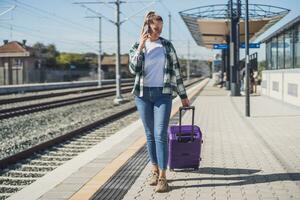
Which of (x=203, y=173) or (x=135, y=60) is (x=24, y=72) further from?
(x=135, y=60)

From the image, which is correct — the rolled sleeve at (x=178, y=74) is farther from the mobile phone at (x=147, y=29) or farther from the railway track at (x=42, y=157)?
the railway track at (x=42, y=157)

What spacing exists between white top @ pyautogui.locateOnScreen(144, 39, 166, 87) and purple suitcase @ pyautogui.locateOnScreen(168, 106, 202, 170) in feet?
2.99

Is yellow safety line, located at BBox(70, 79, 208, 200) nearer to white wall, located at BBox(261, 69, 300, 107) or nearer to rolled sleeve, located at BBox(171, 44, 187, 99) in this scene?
rolled sleeve, located at BBox(171, 44, 187, 99)

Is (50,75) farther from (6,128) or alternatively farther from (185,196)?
(185,196)

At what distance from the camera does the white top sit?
536cm

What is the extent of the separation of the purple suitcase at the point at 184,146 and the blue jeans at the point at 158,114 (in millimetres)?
661

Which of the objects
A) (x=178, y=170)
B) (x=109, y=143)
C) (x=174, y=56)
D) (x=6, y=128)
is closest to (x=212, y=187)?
(x=178, y=170)

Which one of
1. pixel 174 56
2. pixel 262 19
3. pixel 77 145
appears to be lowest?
pixel 77 145

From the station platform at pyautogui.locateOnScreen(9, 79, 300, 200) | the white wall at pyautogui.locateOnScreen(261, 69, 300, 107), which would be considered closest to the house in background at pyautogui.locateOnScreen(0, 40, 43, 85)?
the white wall at pyautogui.locateOnScreen(261, 69, 300, 107)

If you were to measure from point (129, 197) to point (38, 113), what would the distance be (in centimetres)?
1506

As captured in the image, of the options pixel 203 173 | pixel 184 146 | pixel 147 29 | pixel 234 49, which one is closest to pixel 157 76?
pixel 147 29

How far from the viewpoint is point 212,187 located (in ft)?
18.4

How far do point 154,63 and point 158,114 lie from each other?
21.9 inches

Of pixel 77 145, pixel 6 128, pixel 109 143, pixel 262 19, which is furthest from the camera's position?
Answer: pixel 262 19
